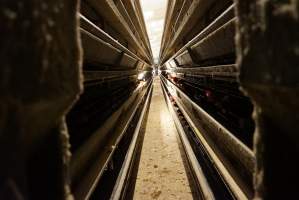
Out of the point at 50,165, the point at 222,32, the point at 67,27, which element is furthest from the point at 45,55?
the point at 222,32

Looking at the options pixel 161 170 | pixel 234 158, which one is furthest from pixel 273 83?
pixel 161 170

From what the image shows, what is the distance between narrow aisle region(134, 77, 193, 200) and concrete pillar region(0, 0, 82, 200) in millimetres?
1209

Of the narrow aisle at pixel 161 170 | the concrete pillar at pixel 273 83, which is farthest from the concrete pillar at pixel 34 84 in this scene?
the narrow aisle at pixel 161 170

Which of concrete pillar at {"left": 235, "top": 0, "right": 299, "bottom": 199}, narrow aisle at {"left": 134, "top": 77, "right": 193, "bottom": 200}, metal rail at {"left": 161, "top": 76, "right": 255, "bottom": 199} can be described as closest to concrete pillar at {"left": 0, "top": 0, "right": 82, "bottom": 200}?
concrete pillar at {"left": 235, "top": 0, "right": 299, "bottom": 199}

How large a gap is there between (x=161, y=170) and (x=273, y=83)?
1670 mm

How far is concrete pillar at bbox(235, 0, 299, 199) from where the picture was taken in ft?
1.39

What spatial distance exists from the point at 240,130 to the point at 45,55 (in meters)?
1.31

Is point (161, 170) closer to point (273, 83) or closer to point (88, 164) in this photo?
point (88, 164)

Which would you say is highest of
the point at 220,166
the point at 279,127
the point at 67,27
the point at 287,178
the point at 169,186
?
the point at 67,27

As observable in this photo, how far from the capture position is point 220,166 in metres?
1.19

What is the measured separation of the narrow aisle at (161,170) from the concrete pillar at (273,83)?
3.49ft

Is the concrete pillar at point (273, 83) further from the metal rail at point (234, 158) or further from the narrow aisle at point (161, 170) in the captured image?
the narrow aisle at point (161, 170)

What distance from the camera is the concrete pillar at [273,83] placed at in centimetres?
42

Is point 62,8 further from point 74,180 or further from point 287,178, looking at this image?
point 74,180
